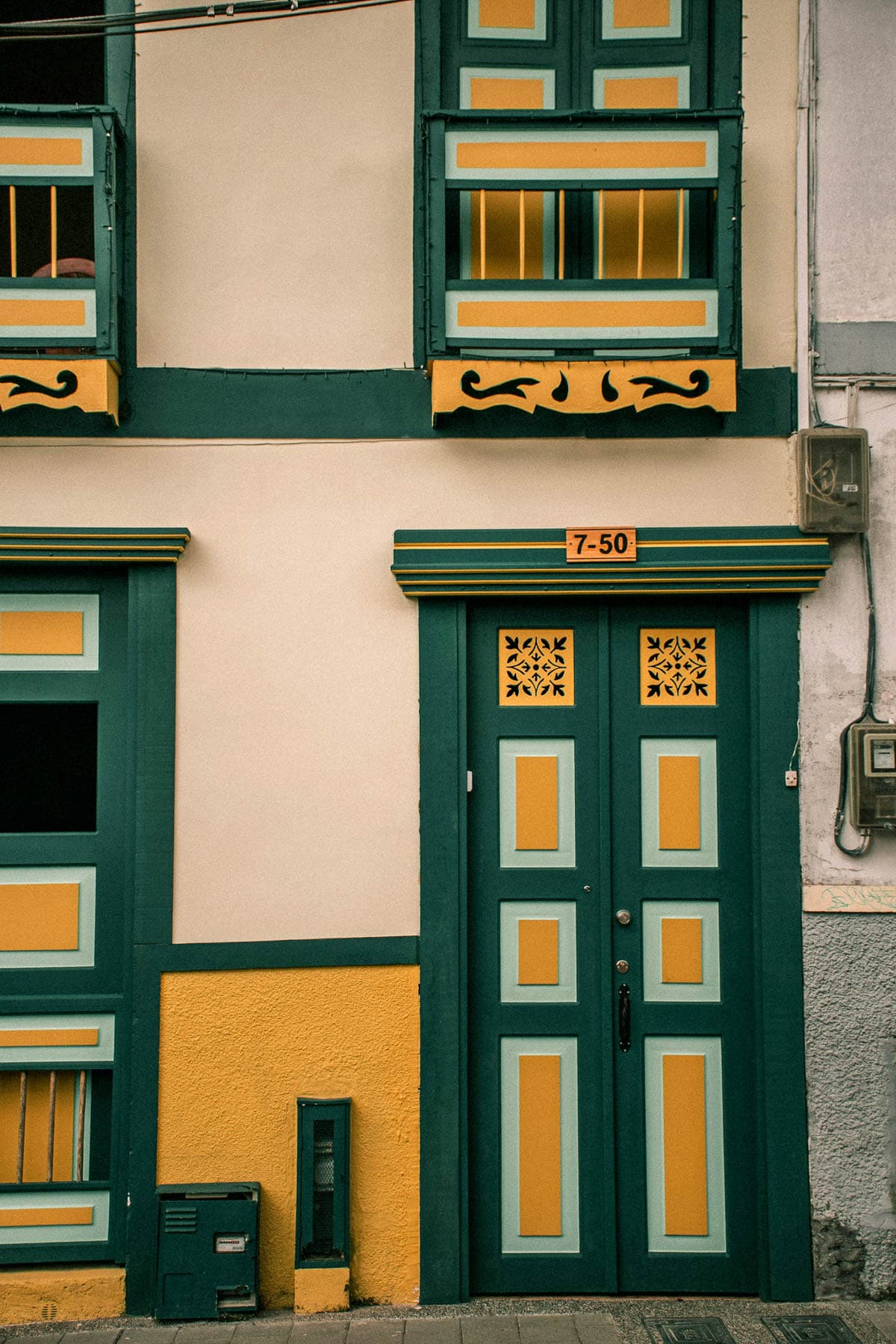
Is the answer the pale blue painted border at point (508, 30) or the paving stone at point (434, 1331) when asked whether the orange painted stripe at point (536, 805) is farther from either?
the pale blue painted border at point (508, 30)

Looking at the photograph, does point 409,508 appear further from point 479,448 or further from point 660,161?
point 660,161

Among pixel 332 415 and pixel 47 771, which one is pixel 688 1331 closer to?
pixel 47 771

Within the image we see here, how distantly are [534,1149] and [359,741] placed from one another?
1.87m

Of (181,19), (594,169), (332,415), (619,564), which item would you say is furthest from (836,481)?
(181,19)

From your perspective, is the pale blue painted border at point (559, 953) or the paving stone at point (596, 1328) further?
the pale blue painted border at point (559, 953)

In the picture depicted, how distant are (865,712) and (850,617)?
0.41 metres

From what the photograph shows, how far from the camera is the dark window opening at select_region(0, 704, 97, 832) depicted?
4160 mm

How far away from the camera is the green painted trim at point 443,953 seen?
13.0 feet

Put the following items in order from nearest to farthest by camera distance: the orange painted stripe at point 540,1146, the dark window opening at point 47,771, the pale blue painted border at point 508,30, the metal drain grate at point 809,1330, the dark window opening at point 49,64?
the metal drain grate at point 809,1330
the orange painted stripe at point 540,1146
the dark window opening at point 47,771
the pale blue painted border at point 508,30
the dark window opening at point 49,64

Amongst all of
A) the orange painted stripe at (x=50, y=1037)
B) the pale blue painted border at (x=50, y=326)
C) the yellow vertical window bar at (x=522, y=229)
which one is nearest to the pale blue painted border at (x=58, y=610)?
the pale blue painted border at (x=50, y=326)

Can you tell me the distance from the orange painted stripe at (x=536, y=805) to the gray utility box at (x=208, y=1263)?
1.83 meters

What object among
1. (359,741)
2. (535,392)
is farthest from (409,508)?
(359,741)

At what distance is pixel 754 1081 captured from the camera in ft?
13.4

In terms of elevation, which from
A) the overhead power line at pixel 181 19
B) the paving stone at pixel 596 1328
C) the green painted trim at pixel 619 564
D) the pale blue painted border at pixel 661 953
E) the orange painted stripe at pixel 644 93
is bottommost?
the paving stone at pixel 596 1328
